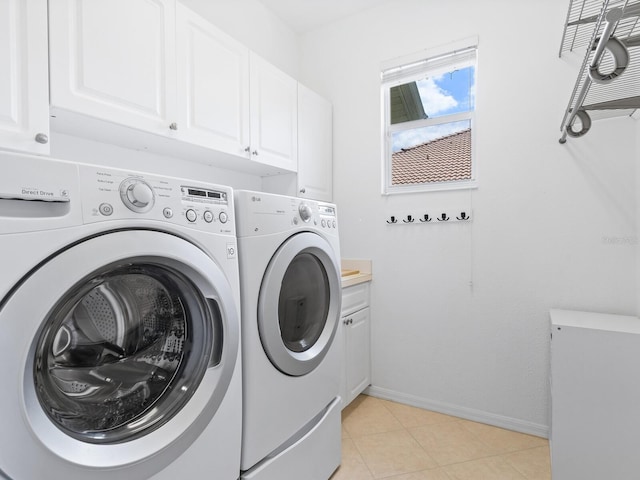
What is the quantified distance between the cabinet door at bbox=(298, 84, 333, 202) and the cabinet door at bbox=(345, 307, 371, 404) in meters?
0.90

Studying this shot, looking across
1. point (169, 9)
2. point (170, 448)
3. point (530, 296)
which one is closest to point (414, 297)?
point (530, 296)

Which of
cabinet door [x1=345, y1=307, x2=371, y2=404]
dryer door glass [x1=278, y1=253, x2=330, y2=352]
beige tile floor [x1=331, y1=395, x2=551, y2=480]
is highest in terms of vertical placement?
dryer door glass [x1=278, y1=253, x2=330, y2=352]

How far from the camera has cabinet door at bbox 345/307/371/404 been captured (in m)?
2.06

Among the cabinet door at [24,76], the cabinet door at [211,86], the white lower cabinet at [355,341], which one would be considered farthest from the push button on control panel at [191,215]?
the white lower cabinet at [355,341]

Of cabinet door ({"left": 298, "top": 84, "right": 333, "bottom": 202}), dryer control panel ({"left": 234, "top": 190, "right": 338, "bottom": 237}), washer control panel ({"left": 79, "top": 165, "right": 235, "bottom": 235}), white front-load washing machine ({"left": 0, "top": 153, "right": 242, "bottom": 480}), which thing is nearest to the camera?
white front-load washing machine ({"left": 0, "top": 153, "right": 242, "bottom": 480})

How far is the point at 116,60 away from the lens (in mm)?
1248

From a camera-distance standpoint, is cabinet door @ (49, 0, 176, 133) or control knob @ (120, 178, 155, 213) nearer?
control knob @ (120, 178, 155, 213)

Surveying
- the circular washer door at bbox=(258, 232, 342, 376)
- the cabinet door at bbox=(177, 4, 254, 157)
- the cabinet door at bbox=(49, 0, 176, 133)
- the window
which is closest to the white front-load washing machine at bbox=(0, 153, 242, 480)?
the circular washer door at bbox=(258, 232, 342, 376)

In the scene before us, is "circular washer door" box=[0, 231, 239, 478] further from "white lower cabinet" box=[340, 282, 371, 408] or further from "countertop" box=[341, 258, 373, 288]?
"countertop" box=[341, 258, 373, 288]

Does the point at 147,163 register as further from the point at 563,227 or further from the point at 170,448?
the point at 563,227

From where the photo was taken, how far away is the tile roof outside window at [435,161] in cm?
214

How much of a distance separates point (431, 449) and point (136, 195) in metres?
1.86

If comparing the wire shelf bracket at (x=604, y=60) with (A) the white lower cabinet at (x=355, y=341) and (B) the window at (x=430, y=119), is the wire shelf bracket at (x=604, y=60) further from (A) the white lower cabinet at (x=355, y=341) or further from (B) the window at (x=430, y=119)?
(A) the white lower cabinet at (x=355, y=341)

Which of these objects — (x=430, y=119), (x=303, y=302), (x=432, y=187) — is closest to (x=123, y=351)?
(x=303, y=302)
